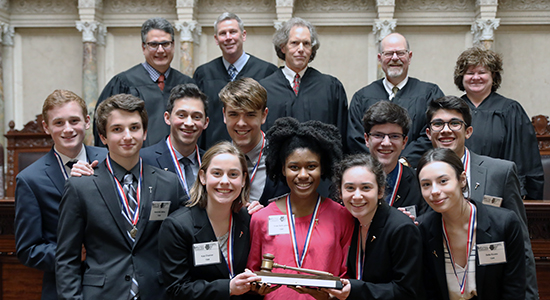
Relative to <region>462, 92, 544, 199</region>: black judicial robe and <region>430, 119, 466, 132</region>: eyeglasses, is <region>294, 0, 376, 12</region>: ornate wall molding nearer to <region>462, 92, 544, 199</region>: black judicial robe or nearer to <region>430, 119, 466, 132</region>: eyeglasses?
<region>462, 92, 544, 199</region>: black judicial robe

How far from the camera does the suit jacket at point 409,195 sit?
3178mm

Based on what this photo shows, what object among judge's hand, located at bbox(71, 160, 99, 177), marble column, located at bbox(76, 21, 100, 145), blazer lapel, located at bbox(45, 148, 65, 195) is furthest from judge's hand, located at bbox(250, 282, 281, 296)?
marble column, located at bbox(76, 21, 100, 145)

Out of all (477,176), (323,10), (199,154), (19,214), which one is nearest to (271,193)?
(199,154)

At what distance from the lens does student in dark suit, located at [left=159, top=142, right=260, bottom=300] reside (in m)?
2.66

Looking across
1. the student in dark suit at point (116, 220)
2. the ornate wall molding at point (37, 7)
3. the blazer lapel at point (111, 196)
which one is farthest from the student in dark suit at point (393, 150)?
the ornate wall molding at point (37, 7)

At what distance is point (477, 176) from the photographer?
10.4 feet

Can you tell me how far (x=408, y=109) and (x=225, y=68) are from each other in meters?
1.83

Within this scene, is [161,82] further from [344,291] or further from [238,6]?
[238,6]

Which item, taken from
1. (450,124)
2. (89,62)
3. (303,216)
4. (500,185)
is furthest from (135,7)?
(500,185)

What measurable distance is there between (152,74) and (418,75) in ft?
25.4

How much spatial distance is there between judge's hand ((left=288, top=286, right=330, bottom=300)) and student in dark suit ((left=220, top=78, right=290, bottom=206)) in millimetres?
893

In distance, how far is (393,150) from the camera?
127 inches

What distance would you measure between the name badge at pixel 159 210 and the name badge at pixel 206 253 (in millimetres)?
319

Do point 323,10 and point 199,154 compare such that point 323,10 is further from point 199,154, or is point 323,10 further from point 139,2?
point 199,154
